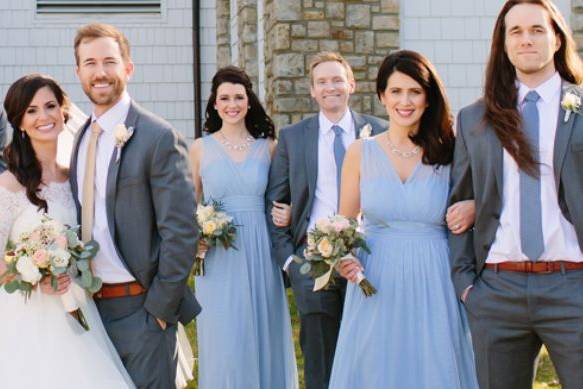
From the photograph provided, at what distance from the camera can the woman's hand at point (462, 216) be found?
504cm

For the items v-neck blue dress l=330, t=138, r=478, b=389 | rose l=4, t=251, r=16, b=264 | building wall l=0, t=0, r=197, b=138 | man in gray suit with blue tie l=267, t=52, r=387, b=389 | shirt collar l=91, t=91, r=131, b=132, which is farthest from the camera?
building wall l=0, t=0, r=197, b=138

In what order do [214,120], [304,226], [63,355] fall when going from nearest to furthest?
[63,355], [304,226], [214,120]

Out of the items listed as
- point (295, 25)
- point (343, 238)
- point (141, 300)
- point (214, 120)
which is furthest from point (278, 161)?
point (295, 25)

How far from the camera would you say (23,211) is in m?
5.11

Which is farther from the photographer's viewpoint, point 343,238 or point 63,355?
point 343,238

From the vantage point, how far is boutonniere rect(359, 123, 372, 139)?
22.3ft

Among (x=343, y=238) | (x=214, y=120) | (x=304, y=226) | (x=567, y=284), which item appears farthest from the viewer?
(x=214, y=120)

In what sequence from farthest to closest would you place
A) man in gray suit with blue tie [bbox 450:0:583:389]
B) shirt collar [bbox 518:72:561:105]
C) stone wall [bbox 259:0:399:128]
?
stone wall [bbox 259:0:399:128], shirt collar [bbox 518:72:561:105], man in gray suit with blue tie [bbox 450:0:583:389]

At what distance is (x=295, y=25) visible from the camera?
12320 millimetres

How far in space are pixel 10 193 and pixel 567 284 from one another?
2.61m

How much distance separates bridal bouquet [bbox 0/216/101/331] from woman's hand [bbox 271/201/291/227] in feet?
7.19

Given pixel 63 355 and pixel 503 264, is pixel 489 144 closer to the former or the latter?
pixel 503 264

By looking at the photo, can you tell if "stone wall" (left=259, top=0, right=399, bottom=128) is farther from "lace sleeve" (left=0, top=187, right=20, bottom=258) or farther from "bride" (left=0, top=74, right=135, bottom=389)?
"lace sleeve" (left=0, top=187, right=20, bottom=258)

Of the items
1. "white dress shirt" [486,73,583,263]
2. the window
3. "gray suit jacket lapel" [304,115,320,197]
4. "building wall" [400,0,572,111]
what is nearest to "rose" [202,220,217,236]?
"gray suit jacket lapel" [304,115,320,197]
